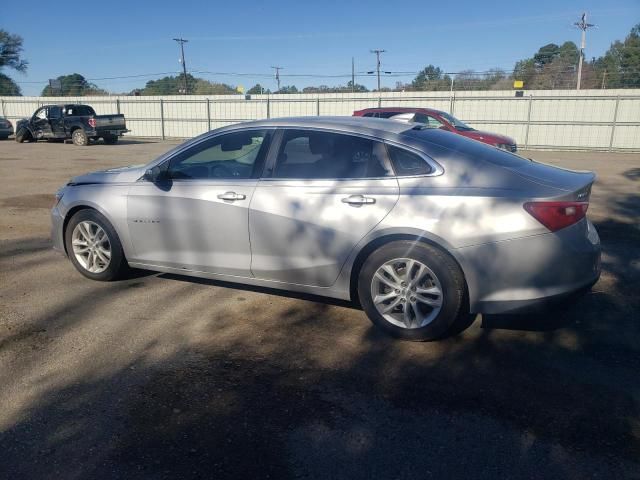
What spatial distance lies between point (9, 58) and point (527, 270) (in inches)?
2481

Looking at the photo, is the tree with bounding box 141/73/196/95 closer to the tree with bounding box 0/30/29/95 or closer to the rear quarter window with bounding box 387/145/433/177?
the tree with bounding box 0/30/29/95

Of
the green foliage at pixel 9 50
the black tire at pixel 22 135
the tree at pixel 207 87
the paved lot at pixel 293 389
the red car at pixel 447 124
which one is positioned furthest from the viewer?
the tree at pixel 207 87

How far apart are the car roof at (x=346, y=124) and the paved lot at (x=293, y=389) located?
1514mm

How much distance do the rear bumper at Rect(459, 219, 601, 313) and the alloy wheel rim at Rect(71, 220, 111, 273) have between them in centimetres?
337

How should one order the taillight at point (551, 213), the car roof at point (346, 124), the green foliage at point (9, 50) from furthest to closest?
the green foliage at point (9, 50) < the car roof at point (346, 124) < the taillight at point (551, 213)

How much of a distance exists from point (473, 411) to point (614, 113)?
24.8 meters

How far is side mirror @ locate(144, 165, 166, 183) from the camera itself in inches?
191

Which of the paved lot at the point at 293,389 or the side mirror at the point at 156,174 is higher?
the side mirror at the point at 156,174

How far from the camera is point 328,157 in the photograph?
439cm


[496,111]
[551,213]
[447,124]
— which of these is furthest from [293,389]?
[496,111]

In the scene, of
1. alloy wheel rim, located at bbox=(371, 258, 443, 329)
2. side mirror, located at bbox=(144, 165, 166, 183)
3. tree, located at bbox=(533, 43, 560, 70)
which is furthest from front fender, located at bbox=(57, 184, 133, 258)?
tree, located at bbox=(533, 43, 560, 70)

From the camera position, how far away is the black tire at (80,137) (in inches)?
984

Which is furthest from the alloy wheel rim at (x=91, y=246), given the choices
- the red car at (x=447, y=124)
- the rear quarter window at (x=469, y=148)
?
the red car at (x=447, y=124)

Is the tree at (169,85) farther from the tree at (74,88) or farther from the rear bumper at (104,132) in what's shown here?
the rear bumper at (104,132)
